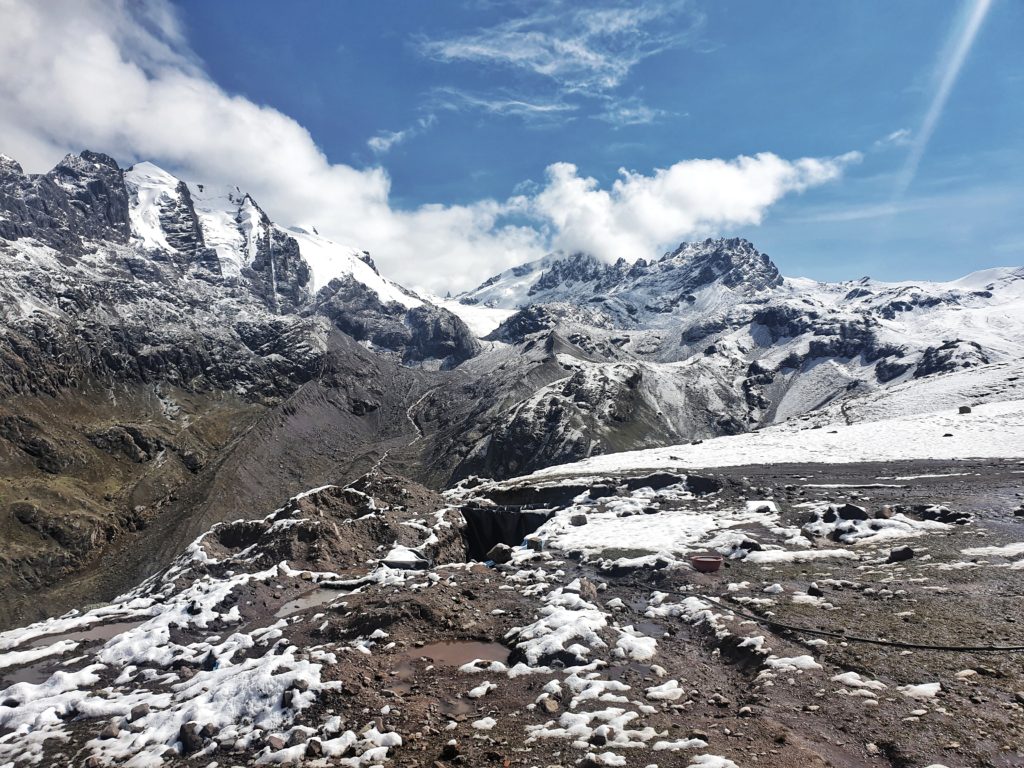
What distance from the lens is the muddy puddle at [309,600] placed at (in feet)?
88.7

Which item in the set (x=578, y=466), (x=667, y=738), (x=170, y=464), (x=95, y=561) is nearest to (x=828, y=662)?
(x=667, y=738)

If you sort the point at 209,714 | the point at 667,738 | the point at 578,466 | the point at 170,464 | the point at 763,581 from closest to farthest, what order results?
the point at 667,738
the point at 209,714
the point at 763,581
the point at 578,466
the point at 170,464

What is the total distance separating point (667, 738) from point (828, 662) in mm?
6307

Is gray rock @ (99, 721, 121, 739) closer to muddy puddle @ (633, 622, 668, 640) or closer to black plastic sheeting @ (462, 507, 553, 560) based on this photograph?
muddy puddle @ (633, 622, 668, 640)

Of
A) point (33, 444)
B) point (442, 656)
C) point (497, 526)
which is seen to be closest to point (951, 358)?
point (497, 526)

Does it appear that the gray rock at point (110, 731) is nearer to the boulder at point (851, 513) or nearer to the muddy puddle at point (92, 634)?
the muddy puddle at point (92, 634)

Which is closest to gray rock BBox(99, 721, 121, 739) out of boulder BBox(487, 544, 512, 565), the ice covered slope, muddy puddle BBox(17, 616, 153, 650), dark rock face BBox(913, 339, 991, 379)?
muddy puddle BBox(17, 616, 153, 650)

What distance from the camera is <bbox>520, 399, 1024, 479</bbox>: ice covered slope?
6419 centimetres

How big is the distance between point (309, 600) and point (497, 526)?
861 inches

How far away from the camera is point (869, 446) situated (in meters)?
70.6

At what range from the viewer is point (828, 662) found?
16078 millimetres

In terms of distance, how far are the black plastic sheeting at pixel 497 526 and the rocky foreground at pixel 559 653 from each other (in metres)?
9.79

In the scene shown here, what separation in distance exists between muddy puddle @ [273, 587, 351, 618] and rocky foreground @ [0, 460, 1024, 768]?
8.1 inches

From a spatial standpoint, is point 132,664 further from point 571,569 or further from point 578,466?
point 578,466
